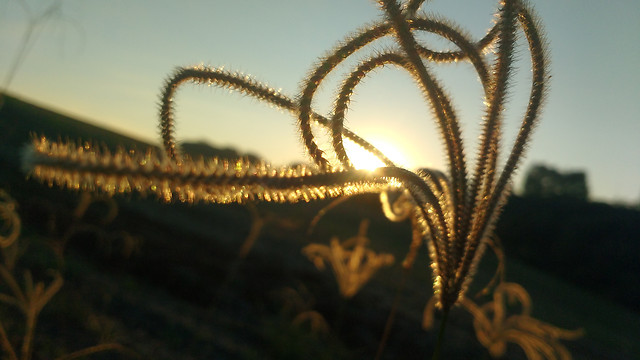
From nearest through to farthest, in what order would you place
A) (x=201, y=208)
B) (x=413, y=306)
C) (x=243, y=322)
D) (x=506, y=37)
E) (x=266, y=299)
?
(x=506, y=37), (x=243, y=322), (x=266, y=299), (x=413, y=306), (x=201, y=208)

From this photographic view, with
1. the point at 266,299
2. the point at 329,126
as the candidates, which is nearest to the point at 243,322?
the point at 266,299

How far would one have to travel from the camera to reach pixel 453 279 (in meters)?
0.92

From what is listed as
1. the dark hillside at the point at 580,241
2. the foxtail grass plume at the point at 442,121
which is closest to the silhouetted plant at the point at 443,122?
the foxtail grass plume at the point at 442,121

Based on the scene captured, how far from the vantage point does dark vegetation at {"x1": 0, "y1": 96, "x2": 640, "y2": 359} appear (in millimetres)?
4582

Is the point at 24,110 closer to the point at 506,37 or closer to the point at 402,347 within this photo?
the point at 402,347

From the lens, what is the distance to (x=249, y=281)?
23.5 ft

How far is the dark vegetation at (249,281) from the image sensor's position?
4582mm

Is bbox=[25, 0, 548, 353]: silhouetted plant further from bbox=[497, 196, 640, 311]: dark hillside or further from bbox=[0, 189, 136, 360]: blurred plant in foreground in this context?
bbox=[497, 196, 640, 311]: dark hillside

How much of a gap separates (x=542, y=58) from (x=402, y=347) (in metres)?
5.59

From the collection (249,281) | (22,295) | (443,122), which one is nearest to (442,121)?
(443,122)

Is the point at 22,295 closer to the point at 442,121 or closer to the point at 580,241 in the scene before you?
the point at 442,121

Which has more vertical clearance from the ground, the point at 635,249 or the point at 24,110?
the point at 635,249

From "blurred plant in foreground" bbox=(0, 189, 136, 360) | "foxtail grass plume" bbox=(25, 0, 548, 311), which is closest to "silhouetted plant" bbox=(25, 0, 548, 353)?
"foxtail grass plume" bbox=(25, 0, 548, 311)

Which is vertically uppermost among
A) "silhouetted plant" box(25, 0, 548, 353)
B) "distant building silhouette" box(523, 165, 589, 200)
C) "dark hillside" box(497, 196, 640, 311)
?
"distant building silhouette" box(523, 165, 589, 200)
